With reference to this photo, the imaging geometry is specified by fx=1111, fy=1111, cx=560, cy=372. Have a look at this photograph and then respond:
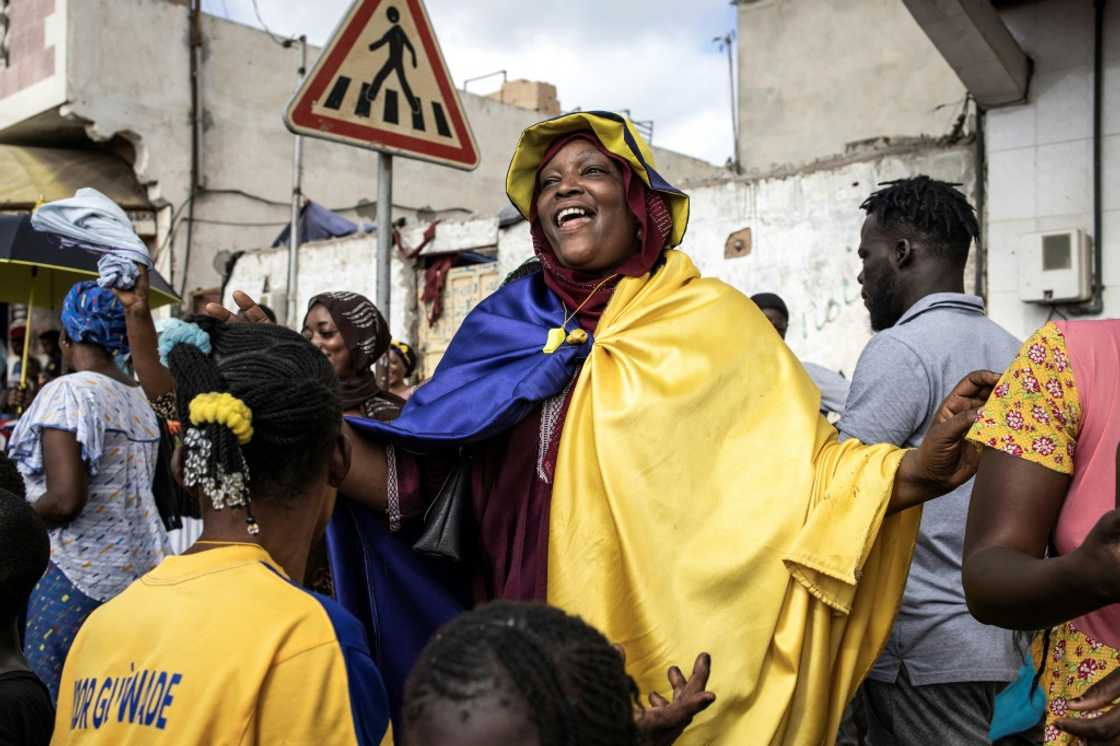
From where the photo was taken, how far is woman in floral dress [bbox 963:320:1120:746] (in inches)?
71.4

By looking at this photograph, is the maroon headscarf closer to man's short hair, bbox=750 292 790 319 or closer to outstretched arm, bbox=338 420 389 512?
outstretched arm, bbox=338 420 389 512

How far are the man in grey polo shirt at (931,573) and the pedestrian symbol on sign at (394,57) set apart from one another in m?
2.08

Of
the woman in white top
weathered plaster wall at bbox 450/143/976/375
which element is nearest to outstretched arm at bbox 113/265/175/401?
the woman in white top

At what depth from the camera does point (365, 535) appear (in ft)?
9.26

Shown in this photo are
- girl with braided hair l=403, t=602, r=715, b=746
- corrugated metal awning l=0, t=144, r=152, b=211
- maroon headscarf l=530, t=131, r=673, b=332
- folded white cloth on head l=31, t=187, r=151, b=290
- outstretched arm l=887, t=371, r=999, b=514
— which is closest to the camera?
girl with braided hair l=403, t=602, r=715, b=746

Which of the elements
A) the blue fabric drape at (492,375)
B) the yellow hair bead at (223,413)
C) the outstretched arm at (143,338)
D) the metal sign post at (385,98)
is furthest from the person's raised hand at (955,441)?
the metal sign post at (385,98)

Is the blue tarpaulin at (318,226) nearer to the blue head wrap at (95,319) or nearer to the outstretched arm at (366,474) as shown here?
the blue head wrap at (95,319)

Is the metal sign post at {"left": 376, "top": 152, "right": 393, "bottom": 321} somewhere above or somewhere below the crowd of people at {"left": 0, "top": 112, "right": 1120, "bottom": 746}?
above

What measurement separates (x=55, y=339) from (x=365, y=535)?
1036 cm

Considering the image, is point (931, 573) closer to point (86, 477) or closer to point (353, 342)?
point (353, 342)

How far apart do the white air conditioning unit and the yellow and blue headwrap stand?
13.3 feet

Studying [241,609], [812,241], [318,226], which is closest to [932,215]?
[241,609]

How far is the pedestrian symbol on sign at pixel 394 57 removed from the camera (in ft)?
13.5

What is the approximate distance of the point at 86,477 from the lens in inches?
147
